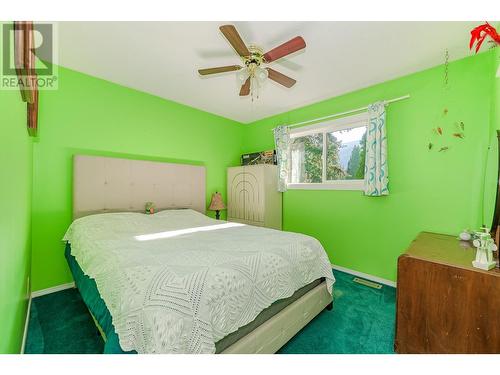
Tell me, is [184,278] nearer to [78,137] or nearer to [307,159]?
[78,137]

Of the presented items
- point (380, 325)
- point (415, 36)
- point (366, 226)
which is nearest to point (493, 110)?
point (415, 36)

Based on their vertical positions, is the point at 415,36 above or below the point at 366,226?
above

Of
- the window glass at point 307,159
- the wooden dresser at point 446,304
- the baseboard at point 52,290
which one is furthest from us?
the window glass at point 307,159

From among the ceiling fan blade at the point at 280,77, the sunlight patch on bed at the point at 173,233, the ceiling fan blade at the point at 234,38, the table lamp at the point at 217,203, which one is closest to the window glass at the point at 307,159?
the table lamp at the point at 217,203

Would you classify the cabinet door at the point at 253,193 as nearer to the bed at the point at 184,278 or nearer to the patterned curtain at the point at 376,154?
the bed at the point at 184,278

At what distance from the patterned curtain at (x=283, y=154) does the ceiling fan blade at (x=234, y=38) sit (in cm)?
202

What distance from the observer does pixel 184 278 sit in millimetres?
1144

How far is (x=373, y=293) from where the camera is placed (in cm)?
240

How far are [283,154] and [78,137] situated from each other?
2.84m

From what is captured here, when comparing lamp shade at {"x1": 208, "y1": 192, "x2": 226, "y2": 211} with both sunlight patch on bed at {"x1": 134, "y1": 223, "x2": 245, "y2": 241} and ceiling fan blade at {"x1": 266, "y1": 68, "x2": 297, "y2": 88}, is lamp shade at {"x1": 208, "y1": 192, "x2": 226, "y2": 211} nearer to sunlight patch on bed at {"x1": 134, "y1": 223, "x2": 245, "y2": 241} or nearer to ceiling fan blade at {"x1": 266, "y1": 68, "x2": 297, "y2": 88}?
sunlight patch on bed at {"x1": 134, "y1": 223, "x2": 245, "y2": 241}

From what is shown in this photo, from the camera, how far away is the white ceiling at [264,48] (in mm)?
1799

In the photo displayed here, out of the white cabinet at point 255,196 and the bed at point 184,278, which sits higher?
the white cabinet at point 255,196
